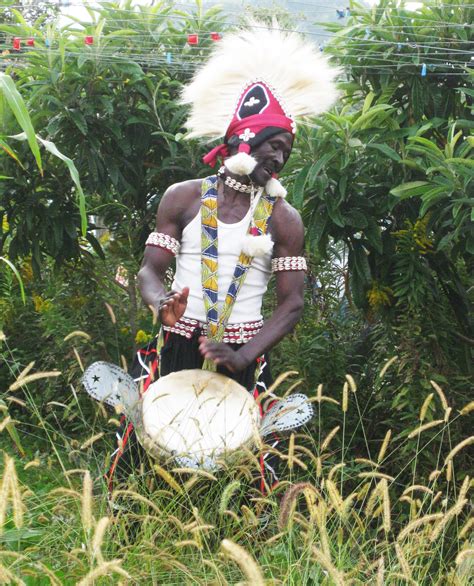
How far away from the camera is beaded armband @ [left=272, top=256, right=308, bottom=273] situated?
3.64 m

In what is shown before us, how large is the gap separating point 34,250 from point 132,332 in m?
0.72

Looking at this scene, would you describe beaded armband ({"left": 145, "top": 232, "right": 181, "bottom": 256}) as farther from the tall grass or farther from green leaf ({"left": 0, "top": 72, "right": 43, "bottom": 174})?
green leaf ({"left": 0, "top": 72, "right": 43, "bottom": 174})

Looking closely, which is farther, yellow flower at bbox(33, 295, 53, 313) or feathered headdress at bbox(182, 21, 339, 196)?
yellow flower at bbox(33, 295, 53, 313)

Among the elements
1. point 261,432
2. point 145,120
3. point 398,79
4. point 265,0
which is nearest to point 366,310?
point 398,79

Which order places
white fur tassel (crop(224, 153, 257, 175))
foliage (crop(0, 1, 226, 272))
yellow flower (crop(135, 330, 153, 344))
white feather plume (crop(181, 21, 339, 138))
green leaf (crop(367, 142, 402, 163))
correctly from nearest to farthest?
white fur tassel (crop(224, 153, 257, 175)) → white feather plume (crop(181, 21, 339, 138)) → green leaf (crop(367, 142, 402, 163)) → foliage (crop(0, 1, 226, 272)) → yellow flower (crop(135, 330, 153, 344))

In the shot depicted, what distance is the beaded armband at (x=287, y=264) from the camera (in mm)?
3639

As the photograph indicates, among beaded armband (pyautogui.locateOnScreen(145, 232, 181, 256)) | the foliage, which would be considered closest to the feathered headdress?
beaded armband (pyautogui.locateOnScreen(145, 232, 181, 256))

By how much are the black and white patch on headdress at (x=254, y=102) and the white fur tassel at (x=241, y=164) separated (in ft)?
0.61

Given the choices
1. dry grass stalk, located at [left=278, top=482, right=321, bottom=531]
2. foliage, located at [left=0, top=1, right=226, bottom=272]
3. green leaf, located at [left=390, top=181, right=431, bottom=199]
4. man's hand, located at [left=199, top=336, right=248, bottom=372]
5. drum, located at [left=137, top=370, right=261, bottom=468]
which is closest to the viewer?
dry grass stalk, located at [left=278, top=482, right=321, bottom=531]

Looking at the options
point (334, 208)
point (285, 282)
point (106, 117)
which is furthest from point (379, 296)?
point (106, 117)

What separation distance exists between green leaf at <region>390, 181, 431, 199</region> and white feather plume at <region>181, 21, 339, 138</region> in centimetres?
55

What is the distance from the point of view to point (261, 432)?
3.22 meters

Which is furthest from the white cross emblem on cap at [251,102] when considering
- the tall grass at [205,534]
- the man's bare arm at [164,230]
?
the tall grass at [205,534]

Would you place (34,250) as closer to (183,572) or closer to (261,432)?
(261,432)
